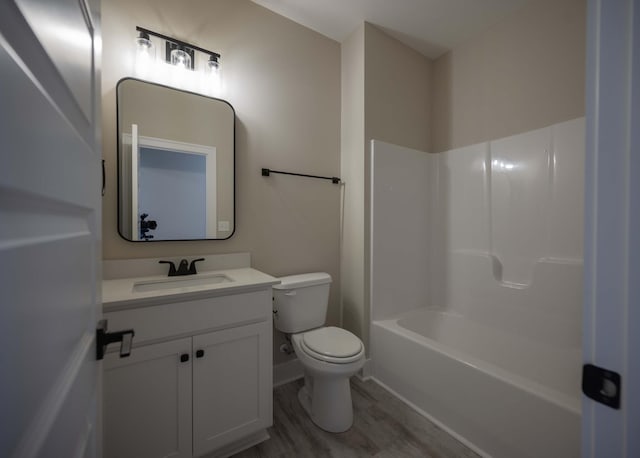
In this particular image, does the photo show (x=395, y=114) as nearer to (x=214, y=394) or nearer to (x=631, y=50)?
(x=631, y=50)

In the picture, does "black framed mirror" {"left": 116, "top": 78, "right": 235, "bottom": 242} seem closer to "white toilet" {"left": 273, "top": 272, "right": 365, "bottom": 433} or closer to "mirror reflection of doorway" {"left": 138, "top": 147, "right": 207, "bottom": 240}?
"mirror reflection of doorway" {"left": 138, "top": 147, "right": 207, "bottom": 240}

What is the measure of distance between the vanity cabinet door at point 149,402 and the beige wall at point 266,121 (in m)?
0.61

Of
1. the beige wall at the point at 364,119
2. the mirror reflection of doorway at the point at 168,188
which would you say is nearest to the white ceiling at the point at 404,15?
the beige wall at the point at 364,119

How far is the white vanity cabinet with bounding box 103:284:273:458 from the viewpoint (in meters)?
1.08

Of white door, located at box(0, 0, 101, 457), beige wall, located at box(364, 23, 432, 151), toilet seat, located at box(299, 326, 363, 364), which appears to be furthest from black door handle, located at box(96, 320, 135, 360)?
beige wall, located at box(364, 23, 432, 151)

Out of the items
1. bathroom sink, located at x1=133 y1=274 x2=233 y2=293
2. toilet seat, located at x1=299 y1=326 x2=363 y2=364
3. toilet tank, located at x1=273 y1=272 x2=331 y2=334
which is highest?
bathroom sink, located at x1=133 y1=274 x2=233 y2=293

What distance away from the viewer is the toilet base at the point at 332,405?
1.53m

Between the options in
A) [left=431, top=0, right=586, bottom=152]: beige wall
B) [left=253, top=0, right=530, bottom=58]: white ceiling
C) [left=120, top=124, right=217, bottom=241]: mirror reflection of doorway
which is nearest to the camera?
[left=120, top=124, right=217, bottom=241]: mirror reflection of doorway

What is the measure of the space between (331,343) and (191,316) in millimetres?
816

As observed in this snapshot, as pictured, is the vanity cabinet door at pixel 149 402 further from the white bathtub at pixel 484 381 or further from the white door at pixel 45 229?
the white bathtub at pixel 484 381

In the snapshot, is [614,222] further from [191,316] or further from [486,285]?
[486,285]

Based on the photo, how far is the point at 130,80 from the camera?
143cm

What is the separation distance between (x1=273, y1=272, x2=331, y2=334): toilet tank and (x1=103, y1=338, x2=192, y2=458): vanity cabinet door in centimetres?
64

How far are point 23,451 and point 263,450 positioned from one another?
1.49 metres
